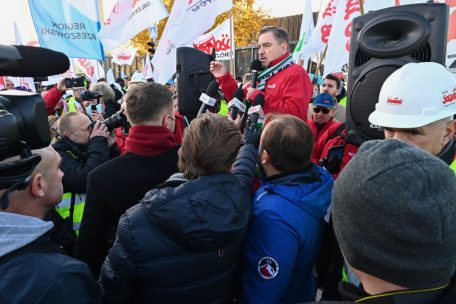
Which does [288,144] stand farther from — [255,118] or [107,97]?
[107,97]

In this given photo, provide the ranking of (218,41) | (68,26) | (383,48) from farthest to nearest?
(218,41), (68,26), (383,48)

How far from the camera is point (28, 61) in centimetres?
106

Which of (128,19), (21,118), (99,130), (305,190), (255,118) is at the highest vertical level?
(128,19)

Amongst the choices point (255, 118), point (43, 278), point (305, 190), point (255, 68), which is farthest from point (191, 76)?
point (43, 278)

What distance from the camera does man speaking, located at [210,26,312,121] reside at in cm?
303

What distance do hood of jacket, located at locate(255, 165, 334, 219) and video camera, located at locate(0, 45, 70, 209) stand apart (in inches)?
39.8

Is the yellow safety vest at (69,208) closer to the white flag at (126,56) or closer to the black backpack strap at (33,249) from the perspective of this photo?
the black backpack strap at (33,249)

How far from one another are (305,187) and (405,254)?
950 millimetres

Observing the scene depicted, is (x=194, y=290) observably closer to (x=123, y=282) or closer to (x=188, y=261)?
(x=188, y=261)

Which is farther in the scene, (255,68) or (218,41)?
(218,41)

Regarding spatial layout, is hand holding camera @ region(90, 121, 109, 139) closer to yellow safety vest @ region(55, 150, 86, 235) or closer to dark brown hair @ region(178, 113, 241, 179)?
yellow safety vest @ region(55, 150, 86, 235)

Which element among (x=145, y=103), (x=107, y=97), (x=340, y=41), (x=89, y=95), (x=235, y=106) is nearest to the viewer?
A: (x=145, y=103)

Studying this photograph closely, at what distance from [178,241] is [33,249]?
0.50 meters

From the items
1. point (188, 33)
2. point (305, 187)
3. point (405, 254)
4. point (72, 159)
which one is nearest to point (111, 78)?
point (188, 33)
